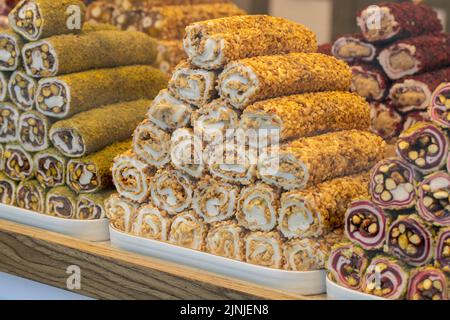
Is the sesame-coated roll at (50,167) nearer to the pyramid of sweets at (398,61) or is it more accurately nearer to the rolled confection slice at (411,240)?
the pyramid of sweets at (398,61)

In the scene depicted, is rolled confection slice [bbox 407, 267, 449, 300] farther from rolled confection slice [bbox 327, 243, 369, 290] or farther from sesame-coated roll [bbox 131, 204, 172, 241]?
sesame-coated roll [bbox 131, 204, 172, 241]

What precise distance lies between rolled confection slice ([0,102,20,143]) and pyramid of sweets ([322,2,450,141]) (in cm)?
103

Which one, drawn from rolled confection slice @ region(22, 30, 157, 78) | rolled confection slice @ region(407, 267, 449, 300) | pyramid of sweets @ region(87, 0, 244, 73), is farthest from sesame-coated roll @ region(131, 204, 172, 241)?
pyramid of sweets @ region(87, 0, 244, 73)

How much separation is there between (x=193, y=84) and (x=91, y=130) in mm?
480

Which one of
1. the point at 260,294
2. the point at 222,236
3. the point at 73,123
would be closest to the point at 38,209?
the point at 73,123

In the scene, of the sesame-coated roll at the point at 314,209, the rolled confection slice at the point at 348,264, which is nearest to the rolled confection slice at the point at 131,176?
the sesame-coated roll at the point at 314,209

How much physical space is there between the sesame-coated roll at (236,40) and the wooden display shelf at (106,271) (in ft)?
1.83

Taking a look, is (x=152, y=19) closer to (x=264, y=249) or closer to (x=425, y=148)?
(x=264, y=249)

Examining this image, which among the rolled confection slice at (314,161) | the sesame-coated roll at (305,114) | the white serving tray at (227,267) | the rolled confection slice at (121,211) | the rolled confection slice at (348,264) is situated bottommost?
the white serving tray at (227,267)

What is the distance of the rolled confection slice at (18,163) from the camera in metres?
2.82

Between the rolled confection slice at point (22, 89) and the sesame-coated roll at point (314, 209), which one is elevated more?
the rolled confection slice at point (22, 89)

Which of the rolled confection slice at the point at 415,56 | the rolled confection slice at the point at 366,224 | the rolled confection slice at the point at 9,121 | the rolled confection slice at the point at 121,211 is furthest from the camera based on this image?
the rolled confection slice at the point at 415,56

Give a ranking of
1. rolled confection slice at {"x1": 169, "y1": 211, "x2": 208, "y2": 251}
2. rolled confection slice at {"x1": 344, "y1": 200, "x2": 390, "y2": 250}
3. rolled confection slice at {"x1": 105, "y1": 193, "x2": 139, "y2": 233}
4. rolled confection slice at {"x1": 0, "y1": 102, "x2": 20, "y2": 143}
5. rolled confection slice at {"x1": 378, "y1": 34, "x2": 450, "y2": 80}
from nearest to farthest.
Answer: rolled confection slice at {"x1": 344, "y1": 200, "x2": 390, "y2": 250} → rolled confection slice at {"x1": 169, "y1": 211, "x2": 208, "y2": 251} → rolled confection slice at {"x1": 105, "y1": 193, "x2": 139, "y2": 233} → rolled confection slice at {"x1": 0, "y1": 102, "x2": 20, "y2": 143} → rolled confection slice at {"x1": 378, "y1": 34, "x2": 450, "y2": 80}

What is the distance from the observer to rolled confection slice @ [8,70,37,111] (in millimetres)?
2763
